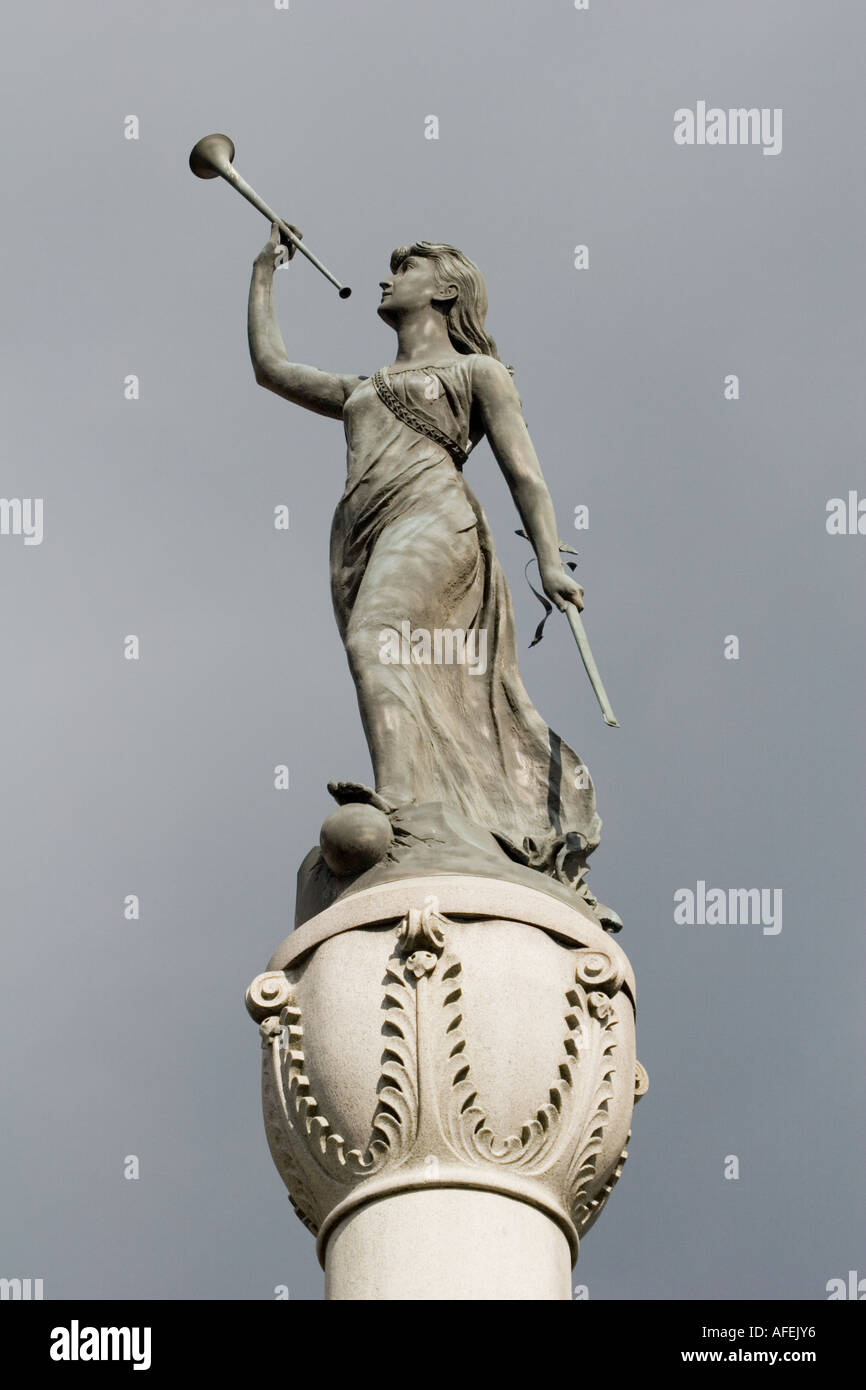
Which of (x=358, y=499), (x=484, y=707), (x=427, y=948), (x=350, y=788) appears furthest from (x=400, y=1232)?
(x=358, y=499)

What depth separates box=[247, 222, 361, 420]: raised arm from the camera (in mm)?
16797

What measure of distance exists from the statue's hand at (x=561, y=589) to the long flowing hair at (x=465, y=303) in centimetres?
183

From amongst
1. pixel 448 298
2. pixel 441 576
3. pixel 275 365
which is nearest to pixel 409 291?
pixel 448 298

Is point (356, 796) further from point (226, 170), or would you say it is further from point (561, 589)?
point (226, 170)

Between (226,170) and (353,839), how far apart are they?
18.7ft

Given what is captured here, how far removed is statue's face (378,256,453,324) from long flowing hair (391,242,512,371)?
2.4 inches

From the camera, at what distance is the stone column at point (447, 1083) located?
1265 cm

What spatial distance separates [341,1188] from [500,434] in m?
5.19

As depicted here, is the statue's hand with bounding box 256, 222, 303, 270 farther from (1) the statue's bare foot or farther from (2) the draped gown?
(1) the statue's bare foot

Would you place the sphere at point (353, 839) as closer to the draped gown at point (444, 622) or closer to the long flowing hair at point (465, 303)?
the draped gown at point (444, 622)

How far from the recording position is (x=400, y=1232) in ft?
41.4

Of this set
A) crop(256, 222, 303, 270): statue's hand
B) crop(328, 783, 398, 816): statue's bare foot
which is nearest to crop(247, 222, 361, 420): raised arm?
crop(256, 222, 303, 270): statue's hand

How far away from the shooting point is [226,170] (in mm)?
17531

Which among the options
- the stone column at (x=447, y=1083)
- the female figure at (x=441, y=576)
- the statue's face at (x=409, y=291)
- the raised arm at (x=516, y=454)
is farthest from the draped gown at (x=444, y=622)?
the stone column at (x=447, y=1083)
